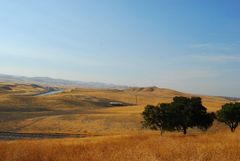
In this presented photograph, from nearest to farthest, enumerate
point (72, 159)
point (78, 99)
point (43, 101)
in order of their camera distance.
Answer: point (72, 159) → point (43, 101) → point (78, 99)

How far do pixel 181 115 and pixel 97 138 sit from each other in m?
21.7

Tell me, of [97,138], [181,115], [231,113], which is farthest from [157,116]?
[97,138]

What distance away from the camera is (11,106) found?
124 m

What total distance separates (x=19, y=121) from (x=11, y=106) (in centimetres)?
4069

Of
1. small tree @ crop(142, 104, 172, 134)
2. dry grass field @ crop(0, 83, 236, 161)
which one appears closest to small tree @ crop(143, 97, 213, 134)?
small tree @ crop(142, 104, 172, 134)

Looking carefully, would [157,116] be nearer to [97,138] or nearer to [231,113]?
[231,113]

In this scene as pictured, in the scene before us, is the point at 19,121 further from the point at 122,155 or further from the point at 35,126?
the point at 122,155

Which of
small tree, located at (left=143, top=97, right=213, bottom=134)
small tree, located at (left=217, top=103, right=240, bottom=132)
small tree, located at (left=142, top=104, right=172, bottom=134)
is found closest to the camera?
small tree, located at (left=143, top=97, right=213, bottom=134)

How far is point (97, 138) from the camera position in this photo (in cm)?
3381

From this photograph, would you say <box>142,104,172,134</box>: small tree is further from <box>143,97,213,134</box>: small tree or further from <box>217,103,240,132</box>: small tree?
<box>217,103,240,132</box>: small tree

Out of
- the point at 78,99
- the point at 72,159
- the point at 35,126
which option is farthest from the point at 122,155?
the point at 78,99

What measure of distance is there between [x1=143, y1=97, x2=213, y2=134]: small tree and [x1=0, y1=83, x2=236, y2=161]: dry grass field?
244 cm

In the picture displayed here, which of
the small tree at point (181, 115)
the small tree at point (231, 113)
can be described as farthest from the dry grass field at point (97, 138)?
the small tree at point (231, 113)

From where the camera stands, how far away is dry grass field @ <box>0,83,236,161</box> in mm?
10531
